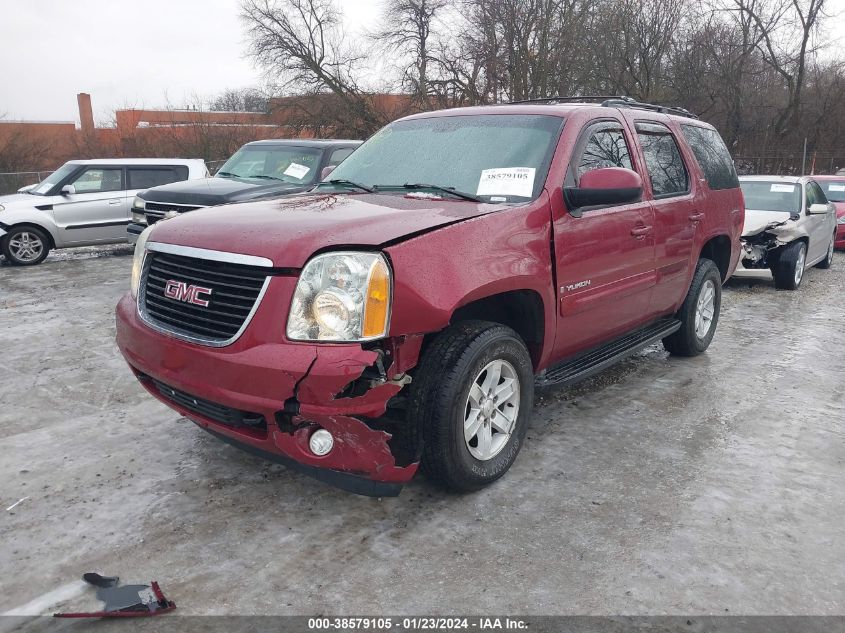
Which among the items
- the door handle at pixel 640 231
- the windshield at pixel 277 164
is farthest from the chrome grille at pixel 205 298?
the windshield at pixel 277 164

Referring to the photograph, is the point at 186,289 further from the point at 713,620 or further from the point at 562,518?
the point at 713,620

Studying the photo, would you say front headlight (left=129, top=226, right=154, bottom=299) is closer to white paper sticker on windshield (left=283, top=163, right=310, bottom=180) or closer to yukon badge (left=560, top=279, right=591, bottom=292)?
yukon badge (left=560, top=279, right=591, bottom=292)

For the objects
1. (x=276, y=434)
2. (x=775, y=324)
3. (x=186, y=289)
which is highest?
(x=186, y=289)

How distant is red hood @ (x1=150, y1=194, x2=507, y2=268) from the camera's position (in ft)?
9.09

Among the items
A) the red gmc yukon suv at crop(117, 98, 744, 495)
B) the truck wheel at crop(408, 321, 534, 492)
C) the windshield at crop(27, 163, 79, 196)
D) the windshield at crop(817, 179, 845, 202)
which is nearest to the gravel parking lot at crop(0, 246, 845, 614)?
the truck wheel at crop(408, 321, 534, 492)

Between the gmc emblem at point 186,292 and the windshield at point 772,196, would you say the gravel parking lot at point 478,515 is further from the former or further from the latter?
the windshield at point 772,196

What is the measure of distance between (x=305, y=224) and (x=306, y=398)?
0.79 meters

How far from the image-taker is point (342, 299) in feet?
8.82

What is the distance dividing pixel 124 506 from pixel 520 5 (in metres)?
23.5

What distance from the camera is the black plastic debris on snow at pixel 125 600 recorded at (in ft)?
7.91

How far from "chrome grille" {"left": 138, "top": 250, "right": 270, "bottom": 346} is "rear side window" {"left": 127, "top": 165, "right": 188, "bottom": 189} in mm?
9094

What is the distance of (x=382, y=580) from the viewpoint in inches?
104

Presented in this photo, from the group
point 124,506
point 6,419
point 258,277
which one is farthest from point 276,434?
point 6,419

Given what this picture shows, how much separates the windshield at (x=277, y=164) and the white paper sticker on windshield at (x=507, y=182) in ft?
18.9
